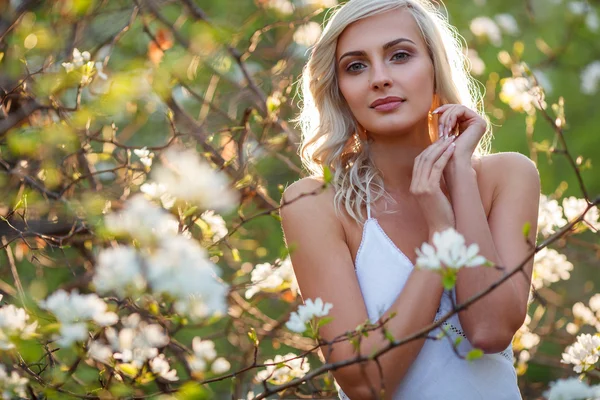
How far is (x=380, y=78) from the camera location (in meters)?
2.11

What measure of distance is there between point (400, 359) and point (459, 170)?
0.54 meters

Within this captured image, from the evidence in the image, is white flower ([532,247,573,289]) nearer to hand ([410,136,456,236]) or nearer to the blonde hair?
the blonde hair

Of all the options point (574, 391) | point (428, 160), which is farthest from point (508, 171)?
point (574, 391)

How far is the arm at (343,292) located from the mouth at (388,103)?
0.94ft

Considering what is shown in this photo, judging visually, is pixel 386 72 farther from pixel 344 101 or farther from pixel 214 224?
pixel 214 224

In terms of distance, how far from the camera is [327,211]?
2111 mm

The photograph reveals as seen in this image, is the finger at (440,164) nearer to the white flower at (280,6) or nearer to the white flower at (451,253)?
the white flower at (451,253)

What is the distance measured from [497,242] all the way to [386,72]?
58 centimetres

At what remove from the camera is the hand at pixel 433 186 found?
6.25 ft

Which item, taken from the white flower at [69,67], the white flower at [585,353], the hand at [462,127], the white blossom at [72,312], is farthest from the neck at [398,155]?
the white blossom at [72,312]

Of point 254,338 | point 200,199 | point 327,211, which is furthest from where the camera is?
point 327,211

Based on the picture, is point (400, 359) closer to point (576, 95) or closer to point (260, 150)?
point (260, 150)

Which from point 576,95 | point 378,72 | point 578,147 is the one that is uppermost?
point 378,72

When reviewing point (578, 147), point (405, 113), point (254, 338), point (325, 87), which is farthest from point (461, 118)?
point (578, 147)
